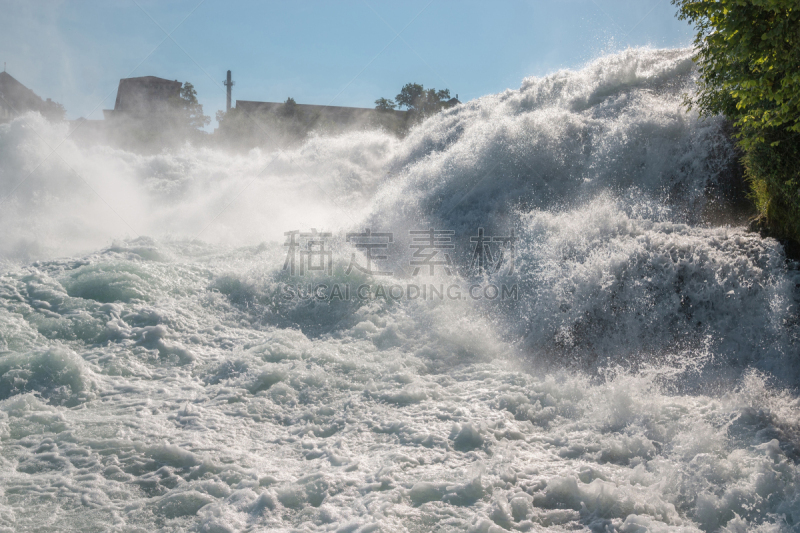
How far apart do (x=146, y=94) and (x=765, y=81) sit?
4229 centimetres

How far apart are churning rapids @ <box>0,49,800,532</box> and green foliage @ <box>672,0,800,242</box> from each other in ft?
1.99

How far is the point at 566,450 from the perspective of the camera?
4.30 meters

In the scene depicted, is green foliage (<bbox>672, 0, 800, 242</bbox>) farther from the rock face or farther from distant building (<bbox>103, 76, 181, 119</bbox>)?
the rock face

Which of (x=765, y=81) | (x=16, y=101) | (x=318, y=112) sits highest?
(x=16, y=101)

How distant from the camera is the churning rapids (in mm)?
3709

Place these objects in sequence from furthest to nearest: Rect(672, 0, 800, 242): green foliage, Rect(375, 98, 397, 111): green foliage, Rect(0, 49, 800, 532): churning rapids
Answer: Rect(375, 98, 397, 111): green foliage → Rect(672, 0, 800, 242): green foliage → Rect(0, 49, 800, 532): churning rapids

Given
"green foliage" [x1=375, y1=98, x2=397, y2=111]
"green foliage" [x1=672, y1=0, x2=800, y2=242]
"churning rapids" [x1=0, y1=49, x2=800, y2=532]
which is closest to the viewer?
"churning rapids" [x1=0, y1=49, x2=800, y2=532]

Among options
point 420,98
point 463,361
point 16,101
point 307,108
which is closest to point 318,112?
point 307,108

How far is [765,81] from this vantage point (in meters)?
4.10

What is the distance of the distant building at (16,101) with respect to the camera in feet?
112

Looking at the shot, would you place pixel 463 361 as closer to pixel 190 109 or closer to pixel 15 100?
pixel 190 109

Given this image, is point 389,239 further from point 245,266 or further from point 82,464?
point 82,464

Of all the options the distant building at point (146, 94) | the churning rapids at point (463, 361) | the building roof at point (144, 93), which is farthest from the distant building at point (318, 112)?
the churning rapids at point (463, 361)

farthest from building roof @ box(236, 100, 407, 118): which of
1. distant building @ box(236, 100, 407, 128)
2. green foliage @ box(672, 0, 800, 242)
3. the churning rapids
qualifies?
green foliage @ box(672, 0, 800, 242)
